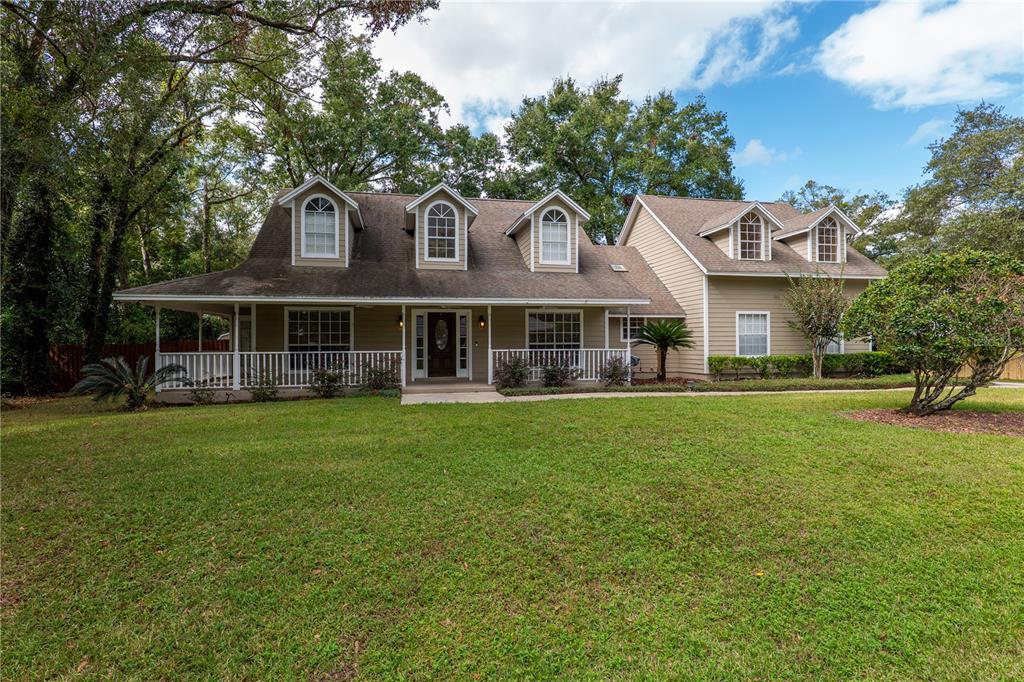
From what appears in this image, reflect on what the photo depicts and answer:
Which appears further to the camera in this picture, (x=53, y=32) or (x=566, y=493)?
(x=53, y=32)

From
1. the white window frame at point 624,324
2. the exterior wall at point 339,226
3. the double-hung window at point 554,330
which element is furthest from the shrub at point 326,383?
the white window frame at point 624,324

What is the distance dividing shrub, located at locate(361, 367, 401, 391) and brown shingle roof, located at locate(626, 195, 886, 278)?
409 inches

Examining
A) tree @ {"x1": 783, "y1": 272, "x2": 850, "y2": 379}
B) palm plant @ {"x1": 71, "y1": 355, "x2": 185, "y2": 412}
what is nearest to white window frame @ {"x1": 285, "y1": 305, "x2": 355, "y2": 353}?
palm plant @ {"x1": 71, "y1": 355, "x2": 185, "y2": 412}

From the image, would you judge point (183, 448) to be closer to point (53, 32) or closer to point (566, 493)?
point (566, 493)

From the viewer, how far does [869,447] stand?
5863 millimetres

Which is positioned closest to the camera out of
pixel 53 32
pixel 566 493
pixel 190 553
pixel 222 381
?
pixel 190 553

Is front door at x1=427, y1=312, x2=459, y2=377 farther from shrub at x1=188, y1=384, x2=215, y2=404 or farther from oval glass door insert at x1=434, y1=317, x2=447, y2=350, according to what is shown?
shrub at x1=188, y1=384, x2=215, y2=404

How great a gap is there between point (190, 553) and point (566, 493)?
328 centimetres

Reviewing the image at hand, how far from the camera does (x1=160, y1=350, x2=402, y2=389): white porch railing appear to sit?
10688 mm

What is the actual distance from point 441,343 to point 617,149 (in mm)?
18261

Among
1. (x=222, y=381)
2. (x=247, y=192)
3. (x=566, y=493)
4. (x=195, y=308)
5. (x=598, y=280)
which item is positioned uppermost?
(x=247, y=192)

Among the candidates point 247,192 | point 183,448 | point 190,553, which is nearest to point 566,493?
point 190,553

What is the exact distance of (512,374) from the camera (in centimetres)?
1199

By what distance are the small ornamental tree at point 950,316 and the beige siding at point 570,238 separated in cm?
817
